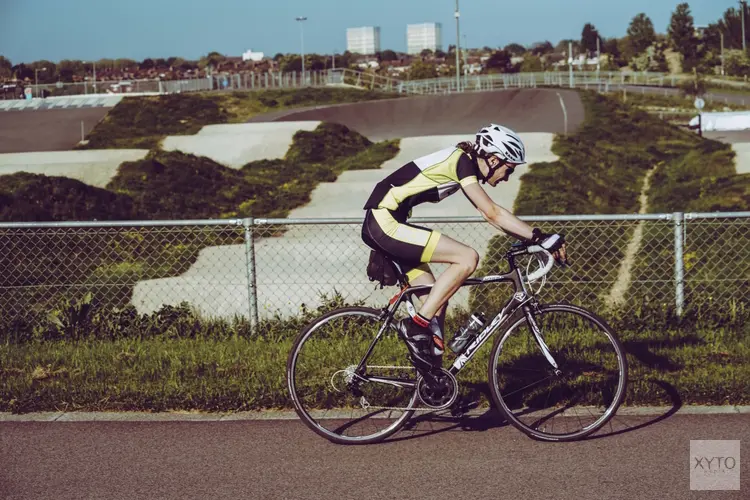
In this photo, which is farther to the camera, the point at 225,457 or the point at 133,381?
the point at 133,381

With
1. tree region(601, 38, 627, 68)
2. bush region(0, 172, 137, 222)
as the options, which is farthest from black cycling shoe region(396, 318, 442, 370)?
tree region(601, 38, 627, 68)

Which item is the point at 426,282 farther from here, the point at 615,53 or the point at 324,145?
the point at 615,53

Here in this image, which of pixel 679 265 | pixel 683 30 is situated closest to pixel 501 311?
pixel 679 265

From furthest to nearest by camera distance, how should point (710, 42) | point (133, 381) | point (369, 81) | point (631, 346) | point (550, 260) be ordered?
point (710, 42) → point (369, 81) → point (631, 346) → point (133, 381) → point (550, 260)

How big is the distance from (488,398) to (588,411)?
2.22 ft

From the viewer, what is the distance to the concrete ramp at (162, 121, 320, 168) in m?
29.8

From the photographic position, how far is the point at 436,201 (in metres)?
5.33

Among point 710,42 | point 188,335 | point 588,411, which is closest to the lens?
point 588,411

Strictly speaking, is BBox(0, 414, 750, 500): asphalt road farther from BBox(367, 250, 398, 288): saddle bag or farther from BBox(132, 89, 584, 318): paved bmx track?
BBox(132, 89, 584, 318): paved bmx track

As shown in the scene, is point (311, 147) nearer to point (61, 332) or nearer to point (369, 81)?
point (61, 332)

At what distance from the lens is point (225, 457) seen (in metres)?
5.41

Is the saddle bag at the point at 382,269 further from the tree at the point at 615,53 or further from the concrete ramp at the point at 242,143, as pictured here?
the tree at the point at 615,53

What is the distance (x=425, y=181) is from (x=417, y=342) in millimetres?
929

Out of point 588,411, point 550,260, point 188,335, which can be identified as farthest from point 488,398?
point 188,335
